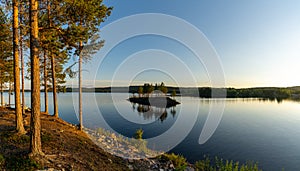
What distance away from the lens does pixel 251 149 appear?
18.3 metres

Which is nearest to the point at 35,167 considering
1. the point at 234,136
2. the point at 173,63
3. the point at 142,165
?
the point at 142,165

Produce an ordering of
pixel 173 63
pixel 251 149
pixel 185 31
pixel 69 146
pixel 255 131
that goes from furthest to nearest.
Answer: pixel 255 131, pixel 173 63, pixel 251 149, pixel 185 31, pixel 69 146

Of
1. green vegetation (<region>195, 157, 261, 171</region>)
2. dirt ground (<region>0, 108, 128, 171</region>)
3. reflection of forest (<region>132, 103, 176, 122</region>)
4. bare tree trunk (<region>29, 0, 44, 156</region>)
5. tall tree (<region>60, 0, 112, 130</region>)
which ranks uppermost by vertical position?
tall tree (<region>60, 0, 112, 130</region>)

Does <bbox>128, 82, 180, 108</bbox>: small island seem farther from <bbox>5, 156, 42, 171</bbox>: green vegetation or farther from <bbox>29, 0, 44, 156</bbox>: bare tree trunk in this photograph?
<bbox>5, 156, 42, 171</bbox>: green vegetation

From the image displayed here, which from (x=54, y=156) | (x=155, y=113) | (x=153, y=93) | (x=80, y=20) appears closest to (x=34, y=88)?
(x=54, y=156)

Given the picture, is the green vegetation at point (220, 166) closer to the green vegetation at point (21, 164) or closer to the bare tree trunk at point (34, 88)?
the green vegetation at point (21, 164)

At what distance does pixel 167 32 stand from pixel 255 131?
812 inches

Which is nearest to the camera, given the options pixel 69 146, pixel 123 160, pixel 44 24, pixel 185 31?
pixel 69 146

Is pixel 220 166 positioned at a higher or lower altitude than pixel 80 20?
lower

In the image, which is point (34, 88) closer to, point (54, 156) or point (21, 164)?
point (21, 164)

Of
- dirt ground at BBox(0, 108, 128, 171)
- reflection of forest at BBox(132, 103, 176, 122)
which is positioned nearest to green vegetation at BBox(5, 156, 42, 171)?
dirt ground at BBox(0, 108, 128, 171)

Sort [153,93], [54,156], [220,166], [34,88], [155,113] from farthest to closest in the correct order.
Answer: [153,93], [155,113], [220,166], [54,156], [34,88]

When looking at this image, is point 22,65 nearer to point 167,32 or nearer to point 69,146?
point 69,146

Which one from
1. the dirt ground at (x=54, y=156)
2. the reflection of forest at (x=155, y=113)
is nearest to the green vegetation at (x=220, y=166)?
the dirt ground at (x=54, y=156)
